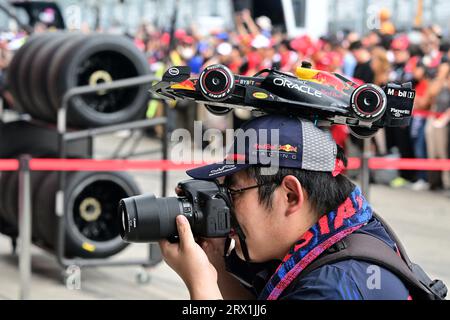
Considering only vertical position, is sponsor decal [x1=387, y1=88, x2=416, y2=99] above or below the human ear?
A: above

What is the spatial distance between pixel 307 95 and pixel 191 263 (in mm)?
494

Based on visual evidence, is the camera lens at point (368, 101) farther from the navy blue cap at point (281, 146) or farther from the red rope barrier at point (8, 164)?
the red rope barrier at point (8, 164)

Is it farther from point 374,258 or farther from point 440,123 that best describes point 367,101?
point 440,123

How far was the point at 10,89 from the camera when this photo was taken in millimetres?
7125

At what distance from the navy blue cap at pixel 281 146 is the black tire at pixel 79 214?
4230mm

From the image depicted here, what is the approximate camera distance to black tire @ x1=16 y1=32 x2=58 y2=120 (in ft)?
22.2

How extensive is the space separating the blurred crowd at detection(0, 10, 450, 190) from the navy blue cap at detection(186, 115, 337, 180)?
6.53 m

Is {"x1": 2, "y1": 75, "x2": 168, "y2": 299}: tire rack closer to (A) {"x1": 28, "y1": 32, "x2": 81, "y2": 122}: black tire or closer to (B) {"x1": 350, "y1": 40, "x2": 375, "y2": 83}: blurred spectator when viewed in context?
(A) {"x1": 28, "y1": 32, "x2": 81, "y2": 122}: black tire

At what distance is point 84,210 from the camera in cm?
641

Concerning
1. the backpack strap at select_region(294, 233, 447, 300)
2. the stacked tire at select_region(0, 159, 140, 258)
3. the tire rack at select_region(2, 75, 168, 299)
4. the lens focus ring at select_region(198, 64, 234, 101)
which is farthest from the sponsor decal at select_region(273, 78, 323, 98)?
the stacked tire at select_region(0, 159, 140, 258)

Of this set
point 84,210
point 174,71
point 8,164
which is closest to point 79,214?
point 84,210

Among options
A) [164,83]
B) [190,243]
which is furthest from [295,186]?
[164,83]

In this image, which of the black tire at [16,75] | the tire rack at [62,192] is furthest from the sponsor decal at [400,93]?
the black tire at [16,75]
